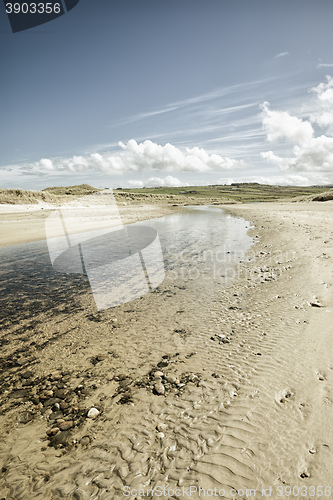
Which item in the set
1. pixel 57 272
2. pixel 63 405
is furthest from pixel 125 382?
pixel 57 272

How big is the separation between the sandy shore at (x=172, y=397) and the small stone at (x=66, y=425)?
0.02 metres

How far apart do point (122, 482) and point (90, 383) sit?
229 centimetres

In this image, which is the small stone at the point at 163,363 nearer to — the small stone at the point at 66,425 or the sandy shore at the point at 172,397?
the sandy shore at the point at 172,397

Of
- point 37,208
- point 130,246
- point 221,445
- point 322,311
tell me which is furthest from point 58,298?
point 37,208

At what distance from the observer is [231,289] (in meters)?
10.4

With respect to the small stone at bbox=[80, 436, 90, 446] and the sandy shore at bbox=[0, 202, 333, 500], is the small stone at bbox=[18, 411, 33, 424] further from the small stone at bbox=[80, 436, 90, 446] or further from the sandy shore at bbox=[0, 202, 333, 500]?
the small stone at bbox=[80, 436, 90, 446]

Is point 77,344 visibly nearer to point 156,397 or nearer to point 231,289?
point 156,397

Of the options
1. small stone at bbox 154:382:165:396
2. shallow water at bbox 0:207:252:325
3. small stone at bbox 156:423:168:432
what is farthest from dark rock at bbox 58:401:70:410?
shallow water at bbox 0:207:252:325

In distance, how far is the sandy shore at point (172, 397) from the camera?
3307mm

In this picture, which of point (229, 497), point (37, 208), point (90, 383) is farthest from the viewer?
point (37, 208)

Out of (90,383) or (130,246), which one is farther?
(130,246)

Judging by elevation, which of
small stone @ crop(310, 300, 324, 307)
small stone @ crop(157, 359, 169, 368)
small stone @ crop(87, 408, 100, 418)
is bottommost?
small stone @ crop(310, 300, 324, 307)

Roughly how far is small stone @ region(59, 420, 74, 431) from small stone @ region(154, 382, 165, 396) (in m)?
1.64

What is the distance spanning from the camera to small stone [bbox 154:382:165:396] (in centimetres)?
487
